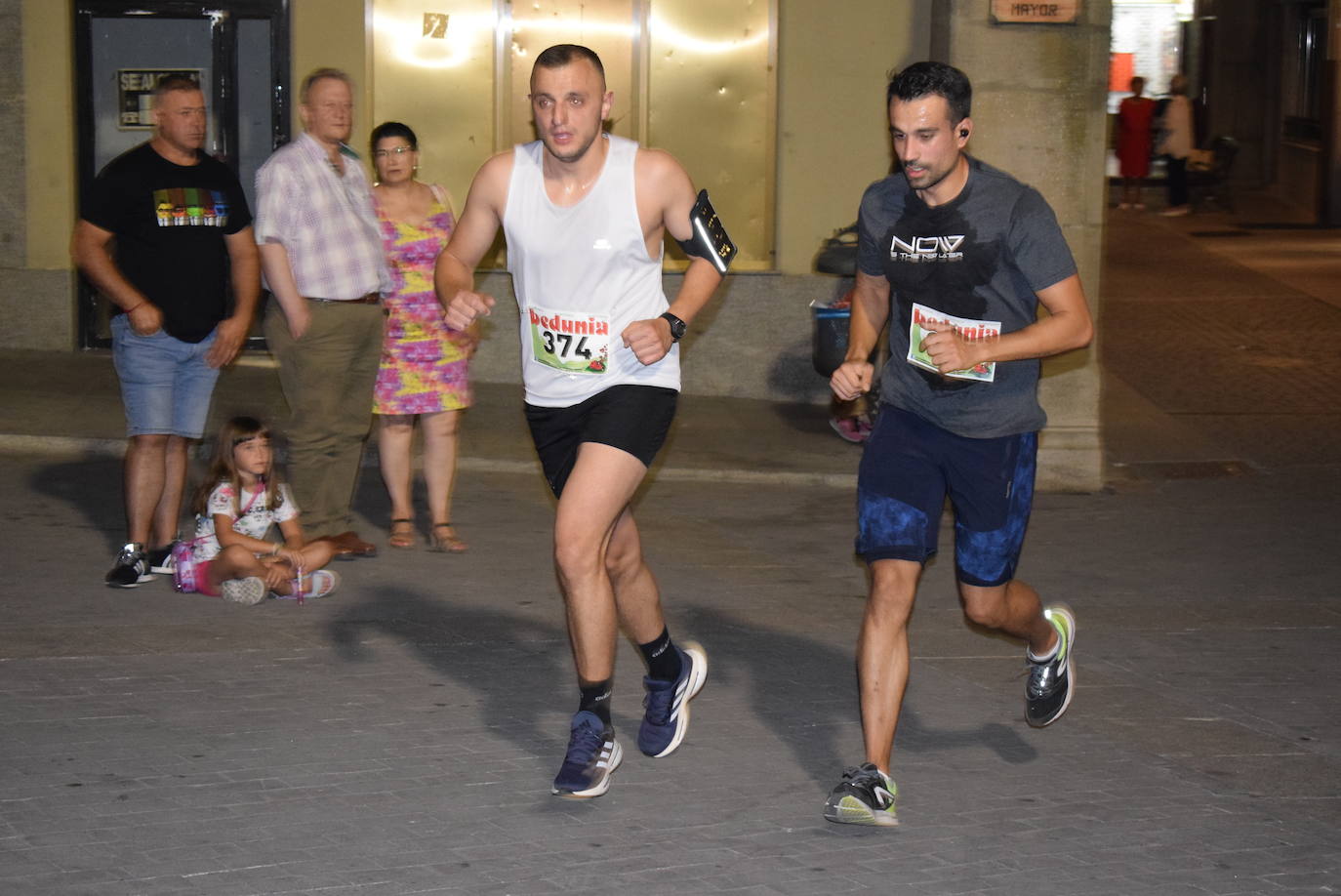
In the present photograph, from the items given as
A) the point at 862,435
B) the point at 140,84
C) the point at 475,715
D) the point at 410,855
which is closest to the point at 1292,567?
the point at 862,435

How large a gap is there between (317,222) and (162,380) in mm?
A: 899

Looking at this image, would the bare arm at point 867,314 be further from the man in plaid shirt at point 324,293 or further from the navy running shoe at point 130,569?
the navy running shoe at point 130,569

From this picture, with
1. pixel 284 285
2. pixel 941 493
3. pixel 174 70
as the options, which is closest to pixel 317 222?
pixel 284 285

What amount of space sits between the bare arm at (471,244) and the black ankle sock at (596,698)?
1.07 meters

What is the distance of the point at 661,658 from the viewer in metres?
5.41

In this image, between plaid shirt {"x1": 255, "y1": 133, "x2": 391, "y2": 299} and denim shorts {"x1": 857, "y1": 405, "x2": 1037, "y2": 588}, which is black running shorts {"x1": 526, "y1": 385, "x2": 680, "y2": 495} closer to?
denim shorts {"x1": 857, "y1": 405, "x2": 1037, "y2": 588}

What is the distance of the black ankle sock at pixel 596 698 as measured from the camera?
16.9 ft

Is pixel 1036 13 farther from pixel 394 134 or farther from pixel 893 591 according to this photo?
pixel 893 591

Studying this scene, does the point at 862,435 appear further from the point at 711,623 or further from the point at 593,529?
the point at 593,529

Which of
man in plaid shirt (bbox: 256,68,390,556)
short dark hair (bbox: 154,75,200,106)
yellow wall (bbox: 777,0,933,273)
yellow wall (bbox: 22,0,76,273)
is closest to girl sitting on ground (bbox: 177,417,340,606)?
man in plaid shirt (bbox: 256,68,390,556)

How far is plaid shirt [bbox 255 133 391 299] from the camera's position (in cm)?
746

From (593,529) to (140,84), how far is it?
9.23m

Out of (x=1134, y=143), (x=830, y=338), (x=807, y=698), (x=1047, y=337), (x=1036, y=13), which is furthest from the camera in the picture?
(x=1134, y=143)

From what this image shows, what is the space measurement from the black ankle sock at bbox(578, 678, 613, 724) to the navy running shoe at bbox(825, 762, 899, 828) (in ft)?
2.35
